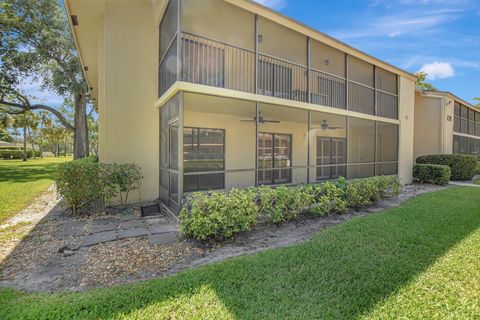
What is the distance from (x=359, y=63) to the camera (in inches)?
469

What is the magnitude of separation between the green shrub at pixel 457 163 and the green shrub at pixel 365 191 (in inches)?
323

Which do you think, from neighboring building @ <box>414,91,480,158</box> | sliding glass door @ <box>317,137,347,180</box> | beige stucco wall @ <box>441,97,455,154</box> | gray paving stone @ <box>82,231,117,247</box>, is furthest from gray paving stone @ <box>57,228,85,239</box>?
beige stucco wall @ <box>441,97,455,154</box>

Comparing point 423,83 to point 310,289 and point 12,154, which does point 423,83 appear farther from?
point 12,154

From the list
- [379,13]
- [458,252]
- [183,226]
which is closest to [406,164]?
[379,13]

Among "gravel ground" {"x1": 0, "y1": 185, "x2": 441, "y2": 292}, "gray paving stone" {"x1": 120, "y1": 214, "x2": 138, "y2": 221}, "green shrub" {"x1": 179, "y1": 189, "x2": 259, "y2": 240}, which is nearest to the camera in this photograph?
"gravel ground" {"x1": 0, "y1": 185, "x2": 441, "y2": 292}

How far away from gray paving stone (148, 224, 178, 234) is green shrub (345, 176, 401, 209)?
17.7ft

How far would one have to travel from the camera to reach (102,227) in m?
6.10

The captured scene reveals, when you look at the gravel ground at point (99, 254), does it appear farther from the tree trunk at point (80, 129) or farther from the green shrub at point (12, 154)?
the green shrub at point (12, 154)

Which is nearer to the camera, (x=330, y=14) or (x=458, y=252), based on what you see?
(x=458, y=252)

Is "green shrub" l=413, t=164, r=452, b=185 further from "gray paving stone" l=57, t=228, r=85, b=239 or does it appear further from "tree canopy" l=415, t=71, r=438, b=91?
"tree canopy" l=415, t=71, r=438, b=91

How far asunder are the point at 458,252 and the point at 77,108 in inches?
991

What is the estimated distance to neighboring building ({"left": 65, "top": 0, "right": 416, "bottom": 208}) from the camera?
7109mm

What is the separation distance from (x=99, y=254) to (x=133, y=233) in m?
1.09

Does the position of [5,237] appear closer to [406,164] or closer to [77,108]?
[406,164]
